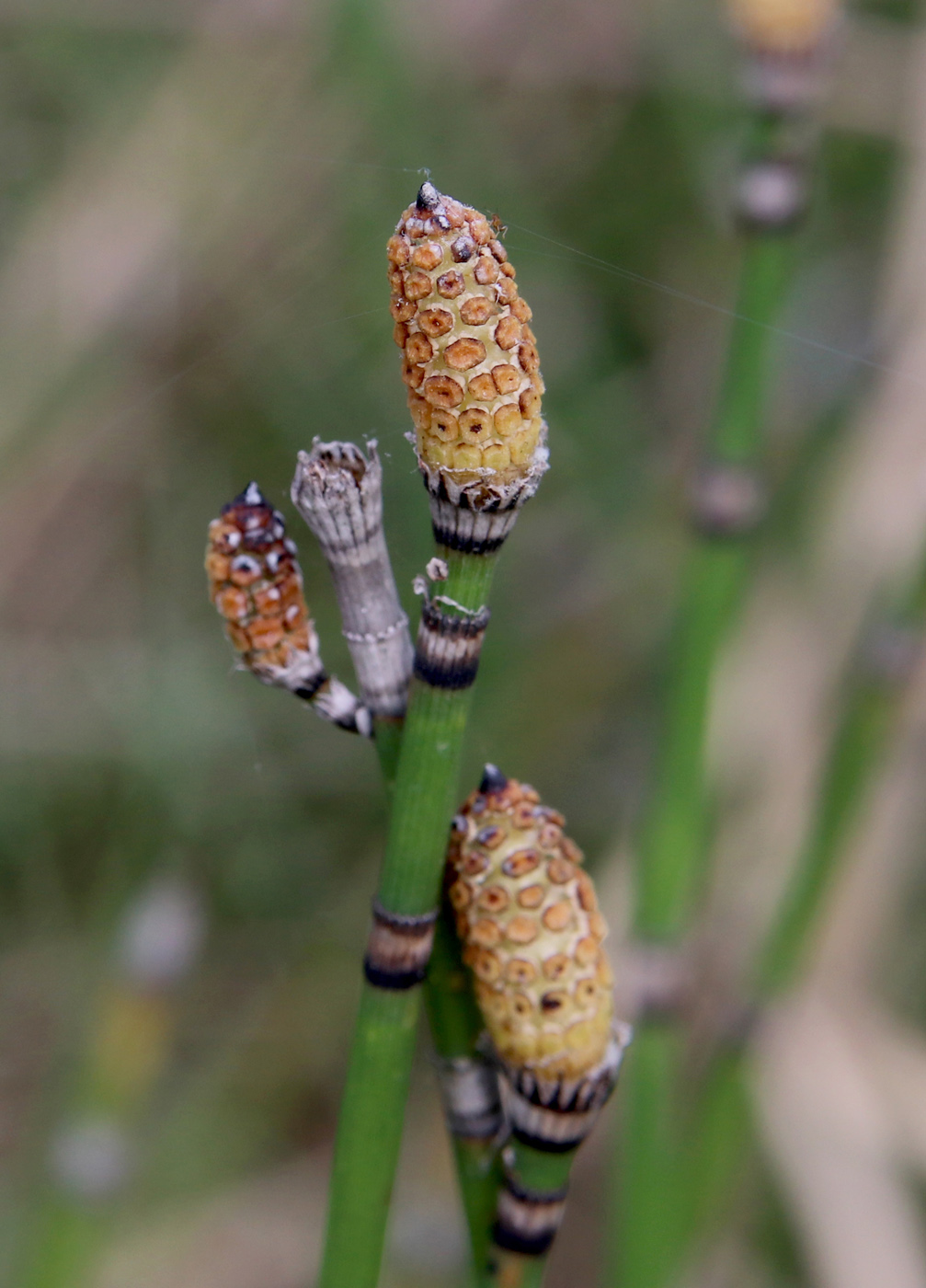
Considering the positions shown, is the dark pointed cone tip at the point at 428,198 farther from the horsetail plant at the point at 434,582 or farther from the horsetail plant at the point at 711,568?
the horsetail plant at the point at 711,568

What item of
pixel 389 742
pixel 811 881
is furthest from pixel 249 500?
pixel 811 881

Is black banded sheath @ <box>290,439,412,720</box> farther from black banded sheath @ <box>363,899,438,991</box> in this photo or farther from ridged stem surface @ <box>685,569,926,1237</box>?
ridged stem surface @ <box>685,569,926,1237</box>

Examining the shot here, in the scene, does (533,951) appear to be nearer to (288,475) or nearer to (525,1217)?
(525,1217)

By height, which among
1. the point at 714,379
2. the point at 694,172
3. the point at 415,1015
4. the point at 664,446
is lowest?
the point at 415,1015

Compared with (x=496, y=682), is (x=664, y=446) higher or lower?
higher

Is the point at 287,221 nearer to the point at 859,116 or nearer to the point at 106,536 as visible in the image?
the point at 106,536

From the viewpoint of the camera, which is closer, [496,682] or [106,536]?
[496,682]

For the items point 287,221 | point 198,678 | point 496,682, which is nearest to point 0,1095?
point 198,678

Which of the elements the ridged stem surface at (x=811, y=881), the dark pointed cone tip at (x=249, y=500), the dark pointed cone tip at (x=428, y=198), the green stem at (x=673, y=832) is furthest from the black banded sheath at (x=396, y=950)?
the ridged stem surface at (x=811, y=881)
